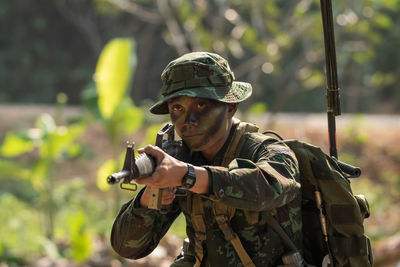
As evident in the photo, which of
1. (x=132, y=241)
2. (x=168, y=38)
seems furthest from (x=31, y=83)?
(x=132, y=241)

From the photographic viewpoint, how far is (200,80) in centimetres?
215

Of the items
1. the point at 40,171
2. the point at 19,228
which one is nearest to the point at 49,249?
the point at 40,171

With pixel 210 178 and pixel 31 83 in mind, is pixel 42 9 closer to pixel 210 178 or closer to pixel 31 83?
pixel 31 83

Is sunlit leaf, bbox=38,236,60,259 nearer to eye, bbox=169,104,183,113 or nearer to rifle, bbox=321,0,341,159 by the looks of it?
rifle, bbox=321,0,341,159

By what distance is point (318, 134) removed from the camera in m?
12.0

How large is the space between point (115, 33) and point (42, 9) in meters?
3.21

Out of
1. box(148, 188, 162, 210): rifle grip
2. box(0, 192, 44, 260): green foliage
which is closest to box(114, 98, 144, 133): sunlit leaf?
box(0, 192, 44, 260): green foliage

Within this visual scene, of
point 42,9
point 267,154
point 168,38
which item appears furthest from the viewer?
point 42,9

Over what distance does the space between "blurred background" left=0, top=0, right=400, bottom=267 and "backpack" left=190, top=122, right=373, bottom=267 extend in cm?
392

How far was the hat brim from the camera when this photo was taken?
6.93ft

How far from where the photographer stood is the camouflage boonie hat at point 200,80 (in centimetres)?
214

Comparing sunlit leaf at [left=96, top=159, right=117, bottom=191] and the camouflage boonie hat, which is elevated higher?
the camouflage boonie hat

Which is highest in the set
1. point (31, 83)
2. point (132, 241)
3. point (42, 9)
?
point (42, 9)

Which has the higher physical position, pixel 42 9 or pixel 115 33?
pixel 42 9
